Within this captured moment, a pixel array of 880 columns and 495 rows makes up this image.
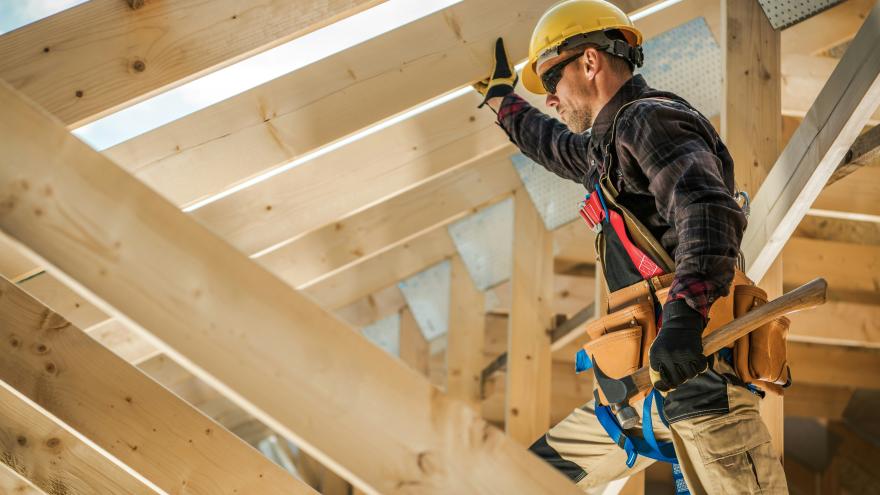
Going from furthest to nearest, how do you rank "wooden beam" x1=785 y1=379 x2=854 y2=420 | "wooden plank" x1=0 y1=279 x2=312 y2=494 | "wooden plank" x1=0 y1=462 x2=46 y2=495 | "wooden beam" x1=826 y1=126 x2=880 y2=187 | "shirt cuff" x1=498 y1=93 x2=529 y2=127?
1. "wooden beam" x1=785 y1=379 x2=854 y2=420
2. "wooden plank" x1=0 y1=462 x2=46 y2=495
3. "shirt cuff" x1=498 y1=93 x2=529 y2=127
4. "wooden plank" x1=0 y1=279 x2=312 y2=494
5. "wooden beam" x1=826 y1=126 x2=880 y2=187

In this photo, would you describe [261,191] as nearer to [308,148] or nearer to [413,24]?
[308,148]

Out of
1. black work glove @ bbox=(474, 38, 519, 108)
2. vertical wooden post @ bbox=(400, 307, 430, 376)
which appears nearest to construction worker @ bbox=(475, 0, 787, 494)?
black work glove @ bbox=(474, 38, 519, 108)

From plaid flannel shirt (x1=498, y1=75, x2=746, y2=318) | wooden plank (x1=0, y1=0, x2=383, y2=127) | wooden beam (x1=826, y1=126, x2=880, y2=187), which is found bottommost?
plaid flannel shirt (x1=498, y1=75, x2=746, y2=318)

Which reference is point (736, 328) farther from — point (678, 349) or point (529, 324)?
point (529, 324)

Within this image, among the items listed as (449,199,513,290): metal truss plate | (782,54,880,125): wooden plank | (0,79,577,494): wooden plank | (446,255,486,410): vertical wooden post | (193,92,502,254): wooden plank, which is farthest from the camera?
(446,255,486,410): vertical wooden post

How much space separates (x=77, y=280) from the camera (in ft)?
4.31

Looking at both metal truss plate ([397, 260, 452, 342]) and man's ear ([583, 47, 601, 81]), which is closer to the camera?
man's ear ([583, 47, 601, 81])

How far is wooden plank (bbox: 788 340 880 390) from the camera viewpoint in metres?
5.99

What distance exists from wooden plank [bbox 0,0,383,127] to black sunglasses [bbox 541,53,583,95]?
53cm

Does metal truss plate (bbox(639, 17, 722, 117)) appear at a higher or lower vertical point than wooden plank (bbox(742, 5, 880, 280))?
higher

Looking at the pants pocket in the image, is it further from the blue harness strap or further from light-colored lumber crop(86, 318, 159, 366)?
light-colored lumber crop(86, 318, 159, 366)

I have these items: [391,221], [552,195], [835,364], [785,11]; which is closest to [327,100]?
[785,11]

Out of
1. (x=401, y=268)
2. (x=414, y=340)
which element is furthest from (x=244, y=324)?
(x=414, y=340)

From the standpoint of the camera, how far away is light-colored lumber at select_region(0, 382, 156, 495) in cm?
298
